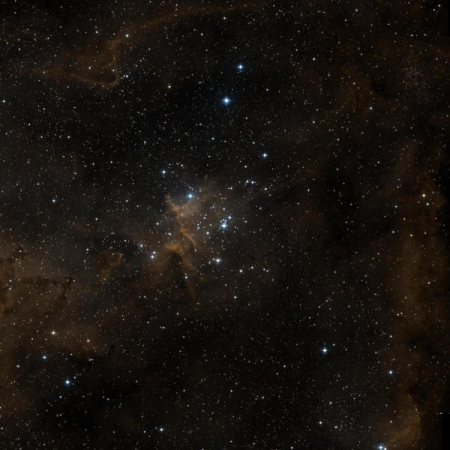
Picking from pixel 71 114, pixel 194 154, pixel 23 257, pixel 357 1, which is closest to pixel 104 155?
pixel 71 114

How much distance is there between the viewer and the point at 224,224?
234 inches

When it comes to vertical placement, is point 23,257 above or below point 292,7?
below

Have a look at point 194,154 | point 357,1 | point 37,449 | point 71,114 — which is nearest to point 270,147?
point 194,154

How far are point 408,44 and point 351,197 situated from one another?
2144mm

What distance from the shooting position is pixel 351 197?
5996mm

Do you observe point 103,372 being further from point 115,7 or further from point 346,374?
point 115,7

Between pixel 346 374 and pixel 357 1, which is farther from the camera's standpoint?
pixel 346 374

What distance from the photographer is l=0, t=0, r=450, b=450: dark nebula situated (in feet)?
18.7

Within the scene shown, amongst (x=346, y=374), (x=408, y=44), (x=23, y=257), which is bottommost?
(x=346, y=374)

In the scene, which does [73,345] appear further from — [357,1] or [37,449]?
A: [357,1]

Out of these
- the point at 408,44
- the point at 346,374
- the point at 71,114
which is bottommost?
the point at 346,374

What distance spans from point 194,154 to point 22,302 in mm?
3130

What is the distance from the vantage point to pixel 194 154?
5.86 m

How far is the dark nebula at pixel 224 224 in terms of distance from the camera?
571cm
